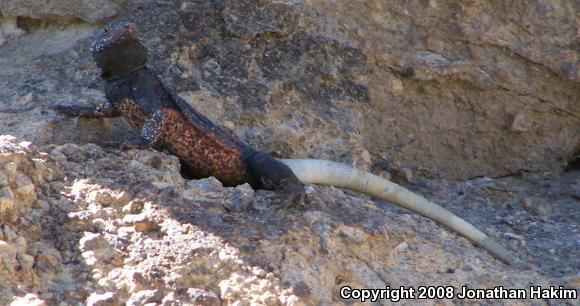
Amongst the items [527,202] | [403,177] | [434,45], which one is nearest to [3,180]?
[403,177]

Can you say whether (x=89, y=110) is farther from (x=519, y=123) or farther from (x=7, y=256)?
(x=519, y=123)

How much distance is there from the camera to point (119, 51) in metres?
4.45

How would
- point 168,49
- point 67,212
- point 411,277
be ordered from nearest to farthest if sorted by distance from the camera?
point 67,212 → point 411,277 → point 168,49

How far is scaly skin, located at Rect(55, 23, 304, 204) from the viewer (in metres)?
4.47

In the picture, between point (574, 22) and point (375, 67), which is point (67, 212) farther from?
point (574, 22)

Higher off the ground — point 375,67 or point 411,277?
point 375,67

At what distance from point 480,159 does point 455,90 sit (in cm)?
51

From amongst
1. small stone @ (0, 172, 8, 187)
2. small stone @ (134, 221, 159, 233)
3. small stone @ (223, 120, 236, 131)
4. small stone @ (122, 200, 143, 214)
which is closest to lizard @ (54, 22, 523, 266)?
small stone @ (223, 120, 236, 131)

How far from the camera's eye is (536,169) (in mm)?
5750

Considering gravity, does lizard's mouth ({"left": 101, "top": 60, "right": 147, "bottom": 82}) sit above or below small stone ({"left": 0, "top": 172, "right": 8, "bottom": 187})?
above

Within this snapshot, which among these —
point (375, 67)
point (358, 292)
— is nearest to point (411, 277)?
point (358, 292)

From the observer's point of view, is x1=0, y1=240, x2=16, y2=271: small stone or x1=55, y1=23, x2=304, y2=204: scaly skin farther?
x1=55, y1=23, x2=304, y2=204: scaly skin

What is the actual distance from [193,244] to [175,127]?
3.67 feet

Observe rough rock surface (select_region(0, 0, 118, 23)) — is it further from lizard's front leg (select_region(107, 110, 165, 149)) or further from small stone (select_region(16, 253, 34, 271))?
small stone (select_region(16, 253, 34, 271))
